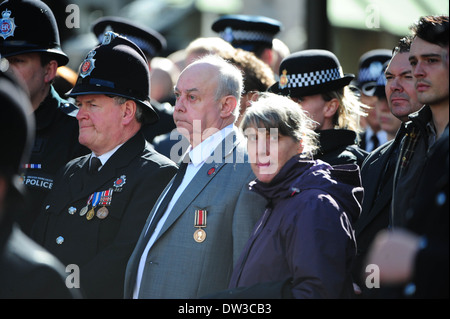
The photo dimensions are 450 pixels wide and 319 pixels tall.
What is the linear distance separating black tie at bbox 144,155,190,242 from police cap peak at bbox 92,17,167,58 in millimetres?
2638

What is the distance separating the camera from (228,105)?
14.1ft

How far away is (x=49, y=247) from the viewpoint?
425cm

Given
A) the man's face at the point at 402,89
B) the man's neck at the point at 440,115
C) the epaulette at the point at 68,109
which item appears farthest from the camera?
the epaulette at the point at 68,109

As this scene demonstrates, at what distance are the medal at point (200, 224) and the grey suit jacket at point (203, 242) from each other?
0.02 m

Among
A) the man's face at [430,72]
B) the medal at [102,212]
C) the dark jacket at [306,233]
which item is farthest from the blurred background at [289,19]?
the medal at [102,212]

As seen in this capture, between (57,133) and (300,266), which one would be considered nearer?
(300,266)

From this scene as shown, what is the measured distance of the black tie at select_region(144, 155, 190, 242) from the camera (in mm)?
3969

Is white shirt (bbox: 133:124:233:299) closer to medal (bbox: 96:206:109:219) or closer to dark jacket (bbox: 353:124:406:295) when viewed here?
medal (bbox: 96:206:109:219)

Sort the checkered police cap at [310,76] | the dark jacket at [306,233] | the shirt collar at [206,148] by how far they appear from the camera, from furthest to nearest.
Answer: the checkered police cap at [310,76], the shirt collar at [206,148], the dark jacket at [306,233]

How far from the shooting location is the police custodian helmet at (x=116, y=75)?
4429 mm

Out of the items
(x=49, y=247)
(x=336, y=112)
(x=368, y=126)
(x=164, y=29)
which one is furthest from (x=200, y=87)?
(x=164, y=29)

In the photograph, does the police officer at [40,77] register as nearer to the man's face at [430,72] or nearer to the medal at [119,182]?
the medal at [119,182]
